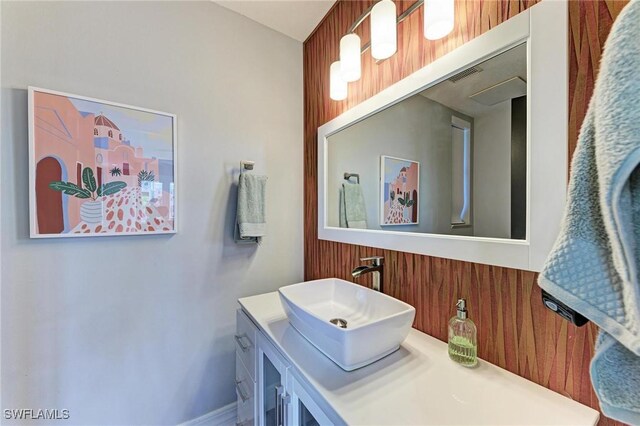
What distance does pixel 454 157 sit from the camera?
82 centimetres

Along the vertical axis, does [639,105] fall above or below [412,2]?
below

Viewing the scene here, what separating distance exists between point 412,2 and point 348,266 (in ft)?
3.76

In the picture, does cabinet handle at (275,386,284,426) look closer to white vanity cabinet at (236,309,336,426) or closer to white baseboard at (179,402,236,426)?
white vanity cabinet at (236,309,336,426)

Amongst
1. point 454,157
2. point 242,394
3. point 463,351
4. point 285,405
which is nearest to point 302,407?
point 285,405

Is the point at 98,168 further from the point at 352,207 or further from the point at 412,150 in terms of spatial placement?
the point at 412,150

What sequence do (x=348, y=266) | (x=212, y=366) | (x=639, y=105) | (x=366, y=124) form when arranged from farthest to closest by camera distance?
(x=212, y=366) < (x=348, y=266) < (x=366, y=124) < (x=639, y=105)

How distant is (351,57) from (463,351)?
121 cm

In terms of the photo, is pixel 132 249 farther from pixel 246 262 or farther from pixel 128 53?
pixel 128 53

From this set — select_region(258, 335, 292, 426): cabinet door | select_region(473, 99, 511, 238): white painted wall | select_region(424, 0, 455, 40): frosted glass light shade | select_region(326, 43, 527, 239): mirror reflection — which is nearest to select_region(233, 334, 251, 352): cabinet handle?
select_region(258, 335, 292, 426): cabinet door

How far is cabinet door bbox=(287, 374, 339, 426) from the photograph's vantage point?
0.63 m

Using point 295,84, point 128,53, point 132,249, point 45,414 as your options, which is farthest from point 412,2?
point 45,414

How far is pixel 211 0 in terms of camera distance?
1354 millimetres

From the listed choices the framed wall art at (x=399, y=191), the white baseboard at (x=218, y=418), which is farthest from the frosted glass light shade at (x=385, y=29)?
the white baseboard at (x=218, y=418)

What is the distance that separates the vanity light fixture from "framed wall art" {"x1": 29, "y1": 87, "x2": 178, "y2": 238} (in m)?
0.88
